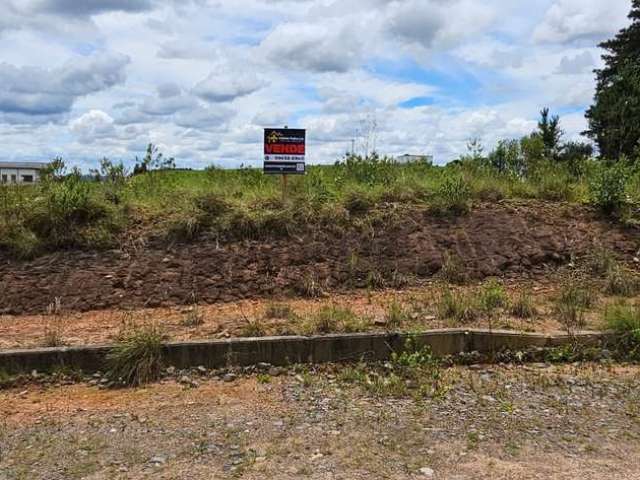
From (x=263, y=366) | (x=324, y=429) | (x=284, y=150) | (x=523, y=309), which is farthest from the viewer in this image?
(x=284, y=150)

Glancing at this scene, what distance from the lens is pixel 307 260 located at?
719cm

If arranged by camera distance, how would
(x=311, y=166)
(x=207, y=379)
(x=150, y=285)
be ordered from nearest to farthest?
(x=207, y=379)
(x=150, y=285)
(x=311, y=166)

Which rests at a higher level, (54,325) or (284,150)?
(284,150)

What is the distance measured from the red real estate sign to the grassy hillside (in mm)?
410

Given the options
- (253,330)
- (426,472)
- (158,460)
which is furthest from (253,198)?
(426,472)

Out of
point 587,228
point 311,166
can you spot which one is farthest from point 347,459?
point 311,166

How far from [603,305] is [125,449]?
206 inches

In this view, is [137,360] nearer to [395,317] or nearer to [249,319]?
[249,319]

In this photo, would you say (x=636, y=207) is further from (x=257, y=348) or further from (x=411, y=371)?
(x=257, y=348)

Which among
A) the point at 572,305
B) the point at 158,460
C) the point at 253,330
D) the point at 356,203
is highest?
the point at 356,203

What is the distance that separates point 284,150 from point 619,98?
90.3 ft

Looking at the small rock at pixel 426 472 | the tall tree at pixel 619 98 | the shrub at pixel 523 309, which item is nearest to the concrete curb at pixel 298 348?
the shrub at pixel 523 309

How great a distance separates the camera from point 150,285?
6535mm

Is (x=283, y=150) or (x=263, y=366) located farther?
(x=283, y=150)
